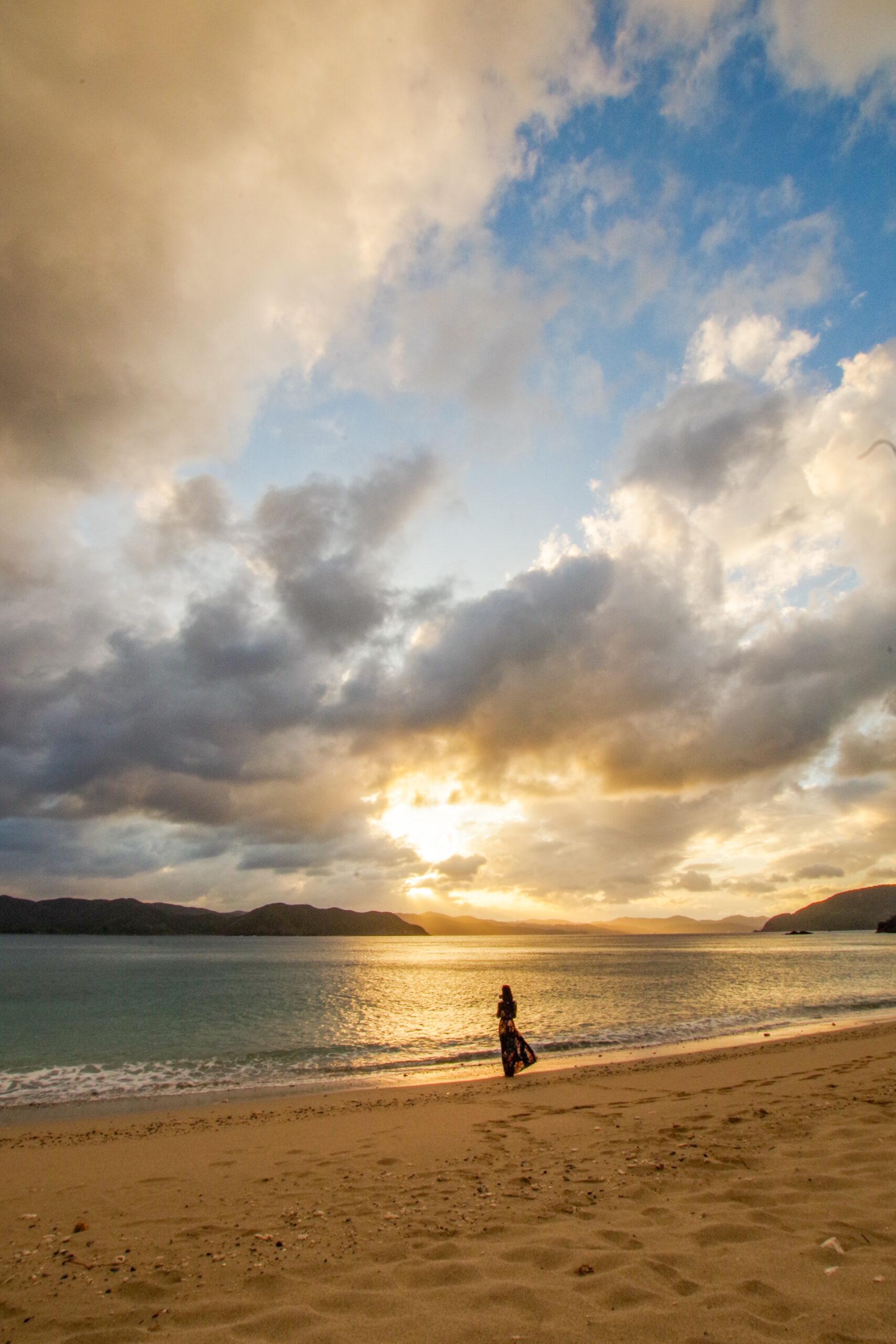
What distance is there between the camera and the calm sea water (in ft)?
75.4

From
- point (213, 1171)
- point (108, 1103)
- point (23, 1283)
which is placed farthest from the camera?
point (108, 1103)

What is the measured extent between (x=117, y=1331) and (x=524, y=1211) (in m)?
4.08

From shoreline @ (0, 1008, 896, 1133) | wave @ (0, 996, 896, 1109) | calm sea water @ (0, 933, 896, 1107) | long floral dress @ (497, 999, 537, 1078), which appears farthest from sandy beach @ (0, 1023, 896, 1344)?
calm sea water @ (0, 933, 896, 1107)

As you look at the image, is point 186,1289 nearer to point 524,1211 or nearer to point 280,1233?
point 280,1233

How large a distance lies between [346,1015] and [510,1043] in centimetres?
2223

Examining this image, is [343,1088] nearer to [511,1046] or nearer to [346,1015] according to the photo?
[511,1046]

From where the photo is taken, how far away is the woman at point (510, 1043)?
19906mm

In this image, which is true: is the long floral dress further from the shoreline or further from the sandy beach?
the sandy beach

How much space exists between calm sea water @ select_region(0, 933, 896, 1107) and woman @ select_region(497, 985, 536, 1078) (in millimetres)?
2917

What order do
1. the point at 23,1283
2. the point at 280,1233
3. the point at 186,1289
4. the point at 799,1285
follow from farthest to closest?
1. the point at 280,1233
2. the point at 23,1283
3. the point at 186,1289
4. the point at 799,1285

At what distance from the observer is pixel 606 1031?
2952 centimetres

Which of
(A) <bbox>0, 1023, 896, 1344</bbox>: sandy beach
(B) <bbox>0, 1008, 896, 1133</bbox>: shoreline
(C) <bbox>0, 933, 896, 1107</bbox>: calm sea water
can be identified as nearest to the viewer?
(A) <bbox>0, 1023, 896, 1344</bbox>: sandy beach

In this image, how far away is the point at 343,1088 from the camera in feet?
63.8

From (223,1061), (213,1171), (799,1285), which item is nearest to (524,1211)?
(799,1285)
